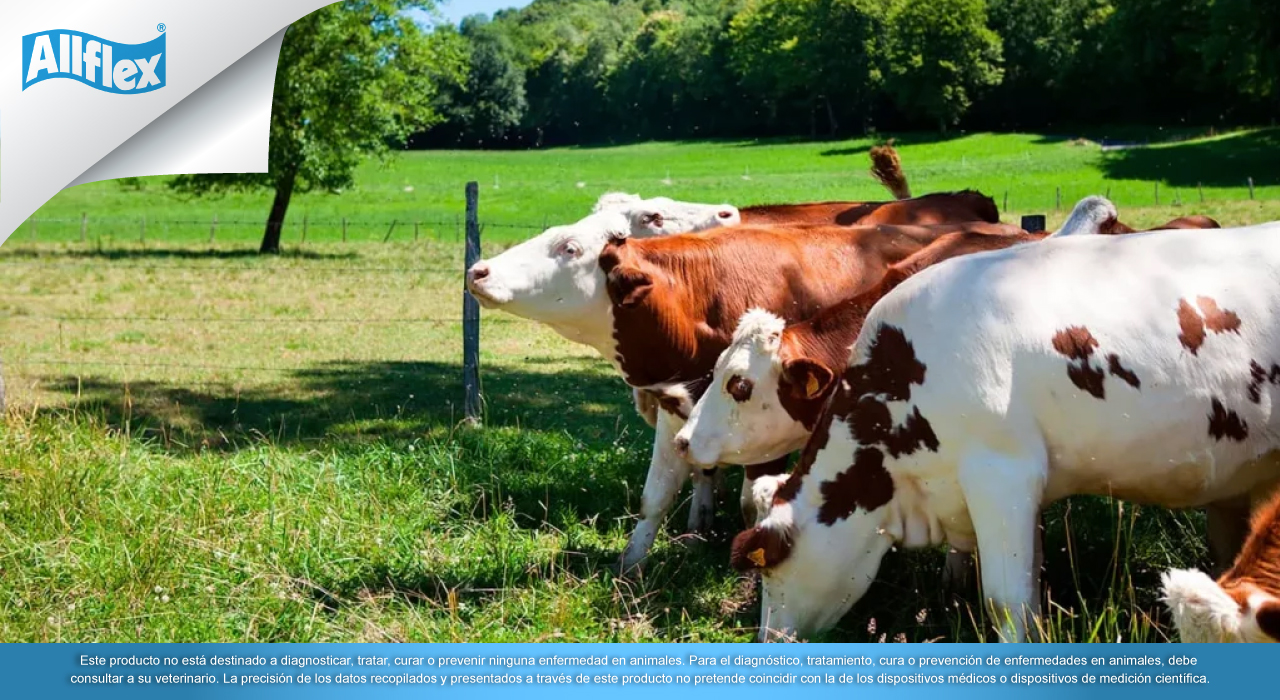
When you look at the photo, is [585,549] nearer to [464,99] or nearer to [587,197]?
[587,197]

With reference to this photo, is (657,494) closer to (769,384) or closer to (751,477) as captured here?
(751,477)

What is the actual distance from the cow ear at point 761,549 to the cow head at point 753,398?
57cm

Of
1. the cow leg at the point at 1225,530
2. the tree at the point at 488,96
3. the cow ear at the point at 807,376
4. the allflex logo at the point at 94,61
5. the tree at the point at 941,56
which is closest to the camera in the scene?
the cow ear at the point at 807,376

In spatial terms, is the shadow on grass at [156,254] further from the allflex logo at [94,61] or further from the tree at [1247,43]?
the tree at [1247,43]

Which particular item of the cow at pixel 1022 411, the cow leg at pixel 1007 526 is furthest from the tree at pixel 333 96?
the cow leg at pixel 1007 526

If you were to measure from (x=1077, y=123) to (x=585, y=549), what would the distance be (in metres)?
41.6

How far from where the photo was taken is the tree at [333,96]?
1169 inches

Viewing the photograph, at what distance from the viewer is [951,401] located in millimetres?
4738

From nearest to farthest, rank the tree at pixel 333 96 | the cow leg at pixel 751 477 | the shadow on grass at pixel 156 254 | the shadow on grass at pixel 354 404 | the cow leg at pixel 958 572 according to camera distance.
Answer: the cow leg at pixel 958 572
the cow leg at pixel 751 477
the shadow on grass at pixel 354 404
the shadow on grass at pixel 156 254
the tree at pixel 333 96

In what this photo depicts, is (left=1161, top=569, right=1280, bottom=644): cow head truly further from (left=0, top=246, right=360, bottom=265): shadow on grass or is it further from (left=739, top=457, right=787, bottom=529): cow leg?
(left=0, top=246, right=360, bottom=265): shadow on grass

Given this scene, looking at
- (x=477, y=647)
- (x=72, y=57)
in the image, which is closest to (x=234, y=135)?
(x=72, y=57)

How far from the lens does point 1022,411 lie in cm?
471

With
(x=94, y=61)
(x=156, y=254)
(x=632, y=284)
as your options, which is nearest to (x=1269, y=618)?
(x=632, y=284)

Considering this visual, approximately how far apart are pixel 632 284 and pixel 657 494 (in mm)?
1074
